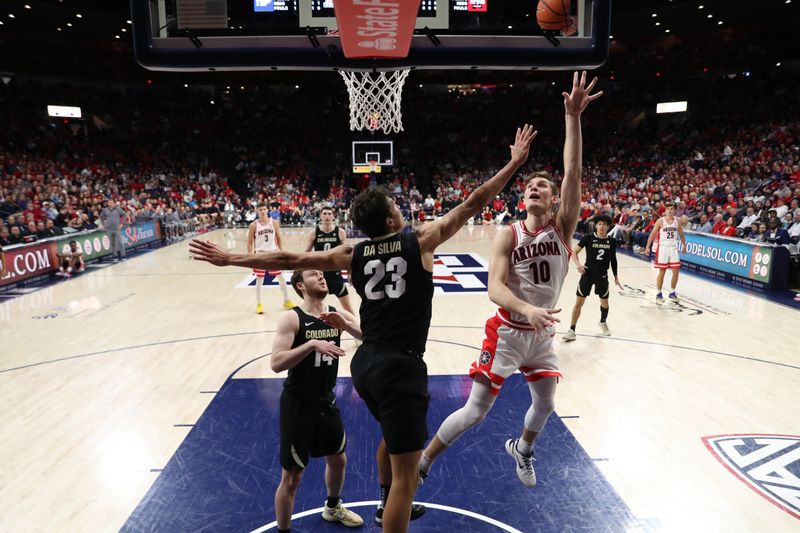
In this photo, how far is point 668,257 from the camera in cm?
957

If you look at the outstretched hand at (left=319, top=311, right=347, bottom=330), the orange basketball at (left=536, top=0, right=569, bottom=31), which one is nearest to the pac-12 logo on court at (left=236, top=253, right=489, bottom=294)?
the orange basketball at (left=536, top=0, right=569, bottom=31)

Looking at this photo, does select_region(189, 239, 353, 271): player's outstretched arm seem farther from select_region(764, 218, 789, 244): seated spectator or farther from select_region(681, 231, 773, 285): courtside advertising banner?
select_region(764, 218, 789, 244): seated spectator

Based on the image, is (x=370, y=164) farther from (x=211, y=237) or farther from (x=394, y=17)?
(x=394, y=17)

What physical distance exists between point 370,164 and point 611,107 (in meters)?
16.1

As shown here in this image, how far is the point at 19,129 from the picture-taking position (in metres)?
25.1

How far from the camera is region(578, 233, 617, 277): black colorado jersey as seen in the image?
24.7 feet

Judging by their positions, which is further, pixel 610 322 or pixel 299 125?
pixel 299 125

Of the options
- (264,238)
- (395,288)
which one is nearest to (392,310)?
(395,288)

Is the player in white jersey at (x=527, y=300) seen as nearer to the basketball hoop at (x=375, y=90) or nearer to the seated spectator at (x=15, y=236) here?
the basketball hoop at (x=375, y=90)

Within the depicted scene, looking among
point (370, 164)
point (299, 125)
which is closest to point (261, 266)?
point (370, 164)

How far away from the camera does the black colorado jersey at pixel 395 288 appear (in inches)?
105

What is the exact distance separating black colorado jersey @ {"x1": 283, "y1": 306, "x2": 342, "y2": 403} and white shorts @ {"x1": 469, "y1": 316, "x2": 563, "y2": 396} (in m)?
1.09

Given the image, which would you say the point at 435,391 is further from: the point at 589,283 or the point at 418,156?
the point at 418,156

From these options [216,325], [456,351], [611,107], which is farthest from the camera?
[611,107]
